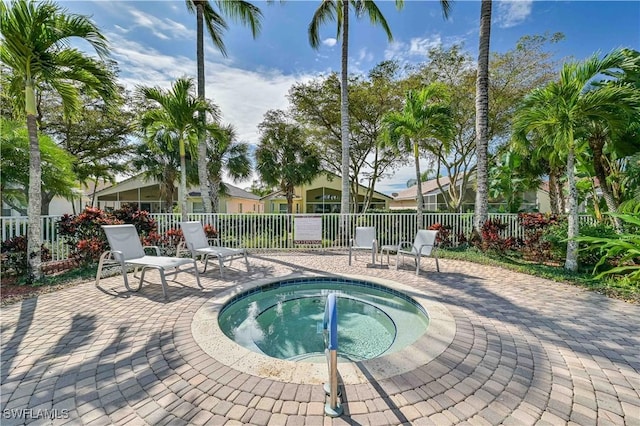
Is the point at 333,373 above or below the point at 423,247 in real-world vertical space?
below

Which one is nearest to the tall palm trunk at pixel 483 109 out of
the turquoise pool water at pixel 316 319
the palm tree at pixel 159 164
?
the turquoise pool water at pixel 316 319

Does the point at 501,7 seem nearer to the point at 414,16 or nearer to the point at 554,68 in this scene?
the point at 414,16

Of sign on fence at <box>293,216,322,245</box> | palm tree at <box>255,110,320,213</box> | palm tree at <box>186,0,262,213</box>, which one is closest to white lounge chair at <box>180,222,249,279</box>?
sign on fence at <box>293,216,322,245</box>

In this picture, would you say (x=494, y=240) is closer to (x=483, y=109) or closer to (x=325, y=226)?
(x=483, y=109)

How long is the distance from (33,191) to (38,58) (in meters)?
2.49

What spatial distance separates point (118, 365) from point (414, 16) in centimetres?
1438

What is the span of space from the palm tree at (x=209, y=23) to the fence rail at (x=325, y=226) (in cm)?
124

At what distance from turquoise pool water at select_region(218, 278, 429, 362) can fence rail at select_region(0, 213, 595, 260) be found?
4.49 metres

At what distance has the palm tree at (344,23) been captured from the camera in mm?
10406

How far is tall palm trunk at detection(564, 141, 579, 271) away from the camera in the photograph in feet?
19.8

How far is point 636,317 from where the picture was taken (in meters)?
3.70

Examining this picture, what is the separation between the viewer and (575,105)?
556 cm

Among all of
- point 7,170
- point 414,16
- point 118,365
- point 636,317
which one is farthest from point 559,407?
point 414,16

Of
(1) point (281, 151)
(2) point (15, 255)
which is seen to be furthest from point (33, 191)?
(1) point (281, 151)
